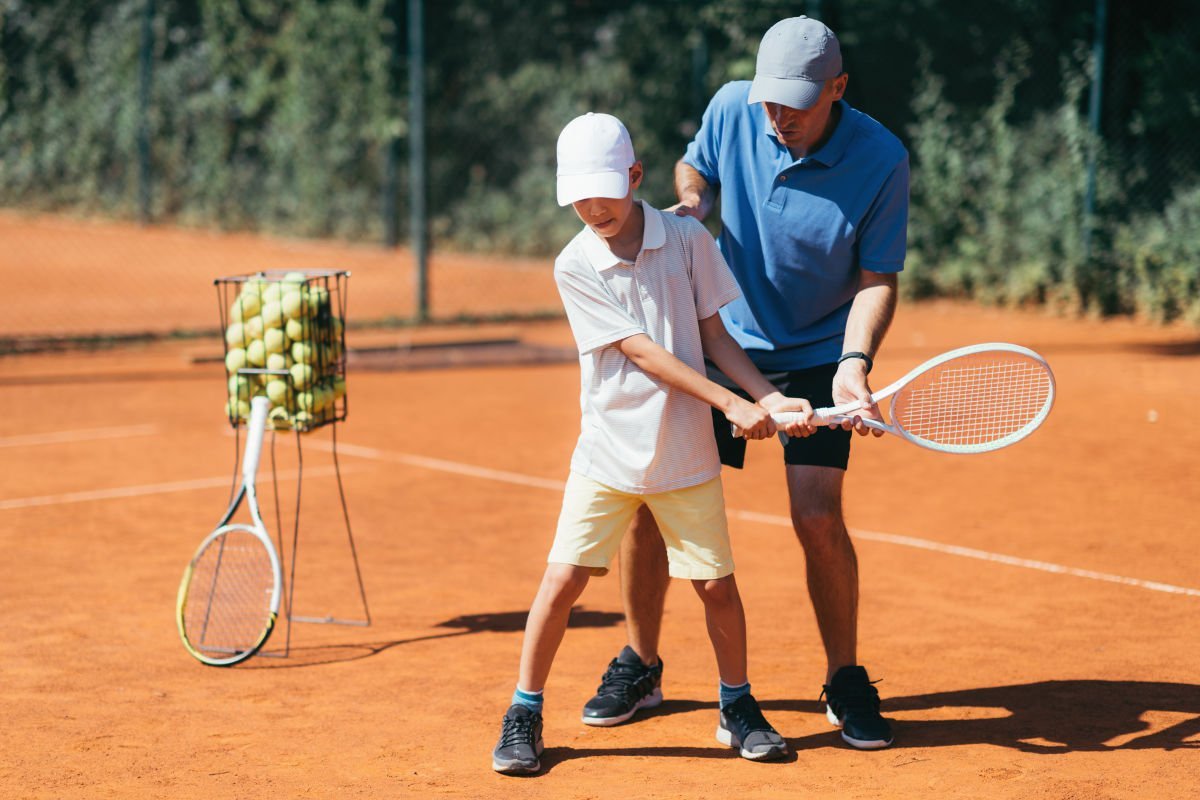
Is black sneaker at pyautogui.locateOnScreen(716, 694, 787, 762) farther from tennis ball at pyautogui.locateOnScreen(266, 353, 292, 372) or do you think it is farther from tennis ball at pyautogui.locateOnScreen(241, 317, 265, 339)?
tennis ball at pyautogui.locateOnScreen(241, 317, 265, 339)

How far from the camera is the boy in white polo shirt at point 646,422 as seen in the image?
13.3 ft

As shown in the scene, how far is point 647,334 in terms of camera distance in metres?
4.09

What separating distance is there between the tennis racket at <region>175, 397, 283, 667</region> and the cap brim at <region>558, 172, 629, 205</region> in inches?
57.1

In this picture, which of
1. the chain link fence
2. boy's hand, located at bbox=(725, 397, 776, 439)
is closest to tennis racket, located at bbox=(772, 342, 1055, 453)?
boy's hand, located at bbox=(725, 397, 776, 439)

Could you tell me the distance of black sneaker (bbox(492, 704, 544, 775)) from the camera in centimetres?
403

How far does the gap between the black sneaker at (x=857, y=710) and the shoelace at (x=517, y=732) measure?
2.89 feet

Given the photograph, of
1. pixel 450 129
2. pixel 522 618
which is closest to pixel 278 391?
pixel 522 618

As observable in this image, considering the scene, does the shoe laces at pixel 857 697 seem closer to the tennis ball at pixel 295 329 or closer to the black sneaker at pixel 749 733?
the black sneaker at pixel 749 733

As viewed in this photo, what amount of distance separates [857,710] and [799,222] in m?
1.37

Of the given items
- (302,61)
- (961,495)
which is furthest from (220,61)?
(961,495)

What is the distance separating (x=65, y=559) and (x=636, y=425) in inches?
128

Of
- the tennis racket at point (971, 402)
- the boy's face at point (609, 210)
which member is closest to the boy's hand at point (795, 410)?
the tennis racket at point (971, 402)

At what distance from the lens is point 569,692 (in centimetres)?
479

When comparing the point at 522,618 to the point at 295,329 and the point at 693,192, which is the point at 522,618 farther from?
the point at 693,192
